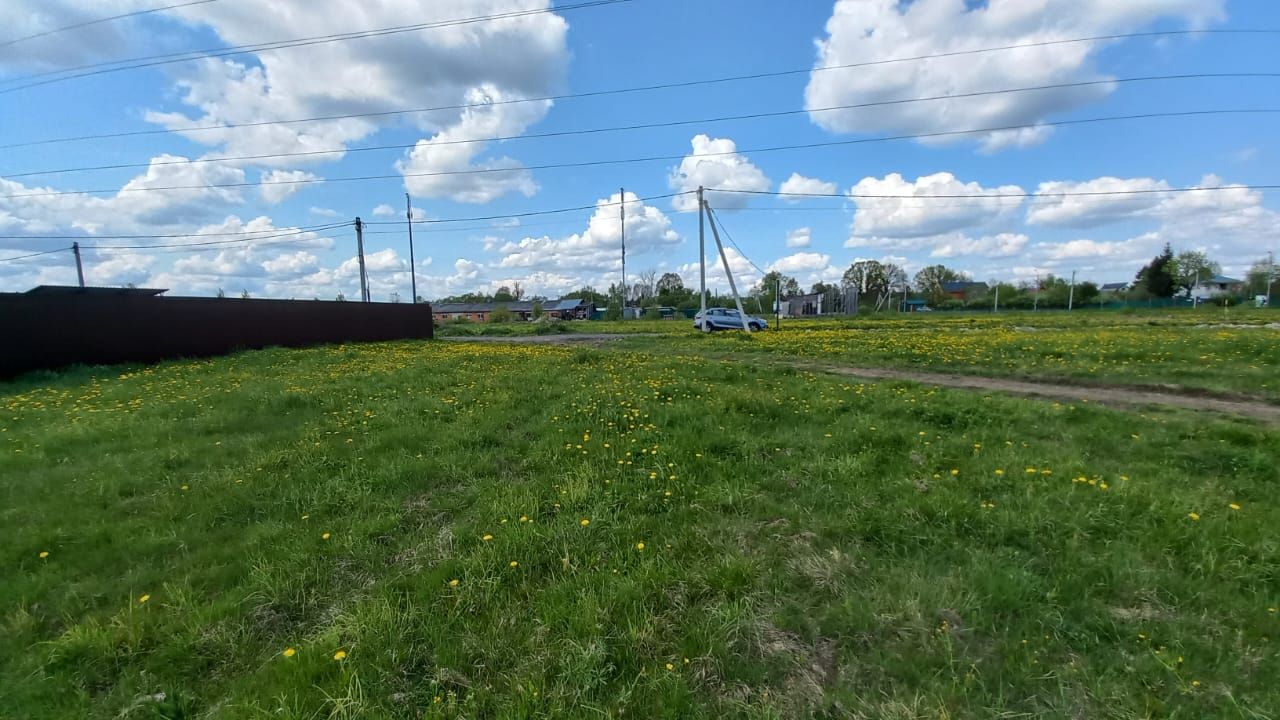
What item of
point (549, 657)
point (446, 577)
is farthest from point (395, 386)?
point (549, 657)

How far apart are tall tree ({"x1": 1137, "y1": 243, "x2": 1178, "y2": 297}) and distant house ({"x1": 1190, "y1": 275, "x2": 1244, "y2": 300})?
2149 millimetres

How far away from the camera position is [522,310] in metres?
104

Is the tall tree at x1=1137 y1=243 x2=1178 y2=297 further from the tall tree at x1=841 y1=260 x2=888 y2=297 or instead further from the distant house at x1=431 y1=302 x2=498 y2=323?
the distant house at x1=431 y1=302 x2=498 y2=323

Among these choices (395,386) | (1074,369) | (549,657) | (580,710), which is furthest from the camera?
(1074,369)

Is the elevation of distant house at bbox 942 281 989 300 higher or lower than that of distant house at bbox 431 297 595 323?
higher

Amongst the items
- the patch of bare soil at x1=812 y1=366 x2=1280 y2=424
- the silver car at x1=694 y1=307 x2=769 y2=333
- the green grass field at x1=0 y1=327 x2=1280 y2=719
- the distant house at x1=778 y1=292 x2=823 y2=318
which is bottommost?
the green grass field at x1=0 y1=327 x2=1280 y2=719

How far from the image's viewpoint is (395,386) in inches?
367

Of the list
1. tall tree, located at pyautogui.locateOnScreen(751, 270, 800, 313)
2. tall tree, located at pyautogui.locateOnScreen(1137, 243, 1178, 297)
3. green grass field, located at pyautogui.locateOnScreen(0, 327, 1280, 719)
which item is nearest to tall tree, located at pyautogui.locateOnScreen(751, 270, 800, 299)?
tall tree, located at pyautogui.locateOnScreen(751, 270, 800, 313)

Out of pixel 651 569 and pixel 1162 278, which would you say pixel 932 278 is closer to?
pixel 1162 278

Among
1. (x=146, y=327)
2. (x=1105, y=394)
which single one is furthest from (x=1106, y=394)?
(x=146, y=327)

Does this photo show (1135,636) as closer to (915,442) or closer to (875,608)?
(875,608)

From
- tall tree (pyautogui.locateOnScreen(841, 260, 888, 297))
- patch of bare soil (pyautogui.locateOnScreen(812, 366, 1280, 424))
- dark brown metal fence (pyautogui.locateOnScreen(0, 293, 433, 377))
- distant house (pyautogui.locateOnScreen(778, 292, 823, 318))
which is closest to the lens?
patch of bare soil (pyautogui.locateOnScreen(812, 366, 1280, 424))

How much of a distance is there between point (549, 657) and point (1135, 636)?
112 inches

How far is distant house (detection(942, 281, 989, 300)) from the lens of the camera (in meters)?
95.9
